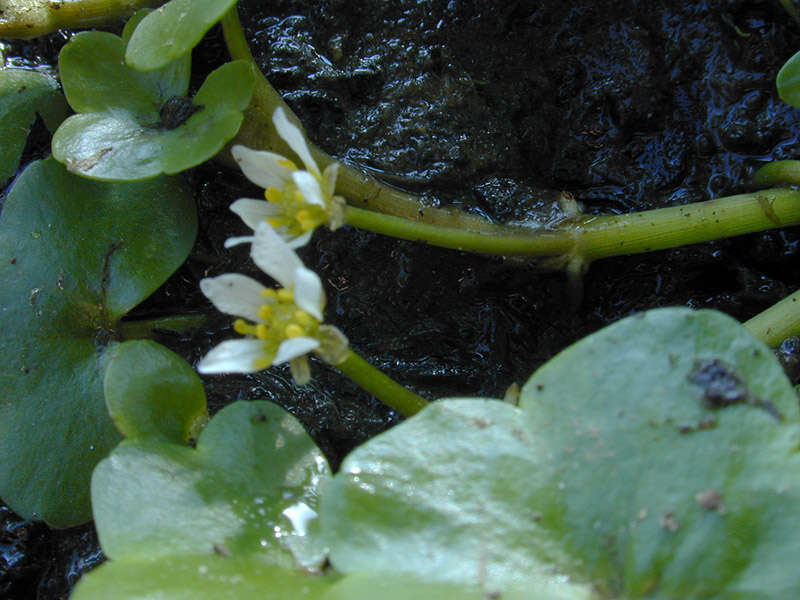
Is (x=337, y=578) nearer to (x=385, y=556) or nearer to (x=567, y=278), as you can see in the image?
(x=385, y=556)

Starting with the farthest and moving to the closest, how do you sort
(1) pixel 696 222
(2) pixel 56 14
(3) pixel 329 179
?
(2) pixel 56 14, (1) pixel 696 222, (3) pixel 329 179

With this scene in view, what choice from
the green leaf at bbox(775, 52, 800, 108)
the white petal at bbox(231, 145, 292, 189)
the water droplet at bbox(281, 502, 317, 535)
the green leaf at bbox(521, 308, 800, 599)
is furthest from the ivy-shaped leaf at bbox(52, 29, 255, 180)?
the green leaf at bbox(775, 52, 800, 108)

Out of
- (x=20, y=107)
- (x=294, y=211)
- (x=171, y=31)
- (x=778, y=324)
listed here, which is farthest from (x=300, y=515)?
(x=20, y=107)

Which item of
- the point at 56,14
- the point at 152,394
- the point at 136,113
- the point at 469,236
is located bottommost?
the point at 152,394

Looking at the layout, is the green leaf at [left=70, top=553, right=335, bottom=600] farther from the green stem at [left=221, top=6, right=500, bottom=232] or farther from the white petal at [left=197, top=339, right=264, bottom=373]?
the green stem at [left=221, top=6, right=500, bottom=232]

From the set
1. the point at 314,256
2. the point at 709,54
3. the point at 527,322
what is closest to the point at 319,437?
the point at 314,256

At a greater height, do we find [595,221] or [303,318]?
[303,318]

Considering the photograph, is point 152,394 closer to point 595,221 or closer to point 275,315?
point 275,315
